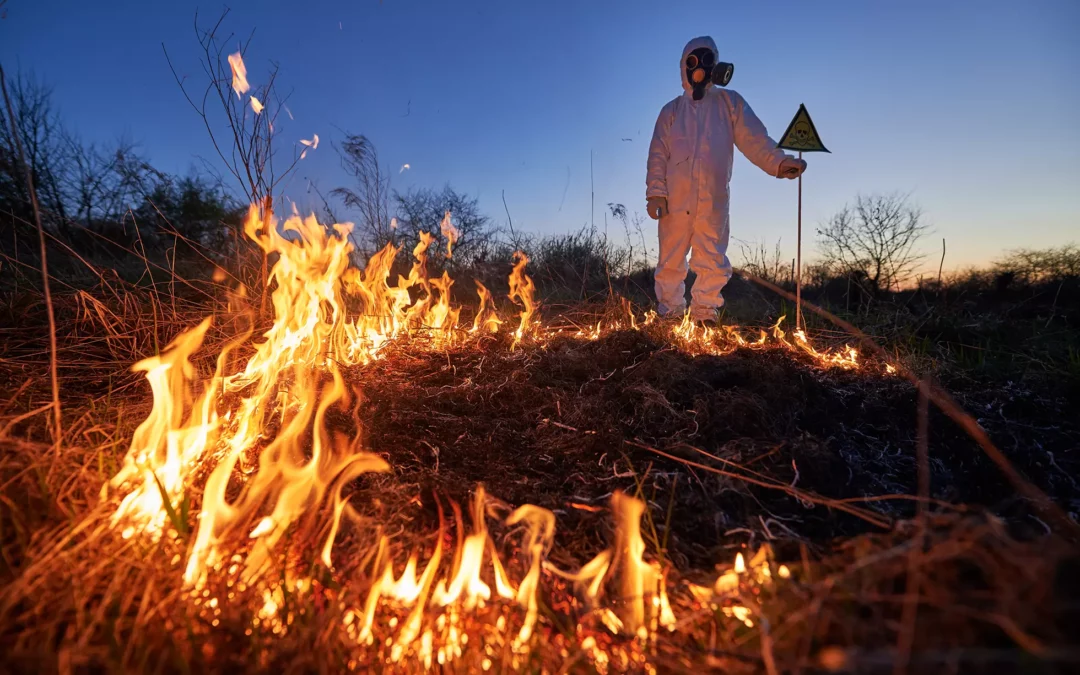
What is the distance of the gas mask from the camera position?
533cm

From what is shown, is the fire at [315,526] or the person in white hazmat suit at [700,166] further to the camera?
the person in white hazmat suit at [700,166]

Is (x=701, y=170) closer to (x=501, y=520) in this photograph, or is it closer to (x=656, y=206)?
→ (x=656, y=206)

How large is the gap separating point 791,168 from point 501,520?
472cm

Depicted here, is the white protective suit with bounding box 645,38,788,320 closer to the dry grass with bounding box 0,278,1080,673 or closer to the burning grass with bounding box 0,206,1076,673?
the dry grass with bounding box 0,278,1080,673

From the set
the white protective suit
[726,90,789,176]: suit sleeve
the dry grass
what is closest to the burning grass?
the dry grass

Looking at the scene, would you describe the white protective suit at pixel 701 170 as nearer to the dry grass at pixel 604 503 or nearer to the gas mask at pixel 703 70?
the gas mask at pixel 703 70

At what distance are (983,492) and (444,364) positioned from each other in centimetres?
304

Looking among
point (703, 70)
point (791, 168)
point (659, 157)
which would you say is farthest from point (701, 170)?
point (703, 70)

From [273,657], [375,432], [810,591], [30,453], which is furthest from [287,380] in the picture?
[810,591]

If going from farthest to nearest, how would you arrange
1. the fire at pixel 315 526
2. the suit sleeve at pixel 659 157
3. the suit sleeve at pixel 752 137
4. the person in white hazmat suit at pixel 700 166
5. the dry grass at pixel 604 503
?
the suit sleeve at pixel 659 157 < the person in white hazmat suit at pixel 700 166 < the suit sleeve at pixel 752 137 < the fire at pixel 315 526 < the dry grass at pixel 604 503

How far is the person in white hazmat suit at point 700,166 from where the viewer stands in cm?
539

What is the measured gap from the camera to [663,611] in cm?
160

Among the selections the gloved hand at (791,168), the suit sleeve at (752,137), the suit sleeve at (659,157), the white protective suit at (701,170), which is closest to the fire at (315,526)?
the white protective suit at (701,170)

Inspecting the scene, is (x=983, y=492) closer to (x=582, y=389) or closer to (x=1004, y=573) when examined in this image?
(x=1004, y=573)
